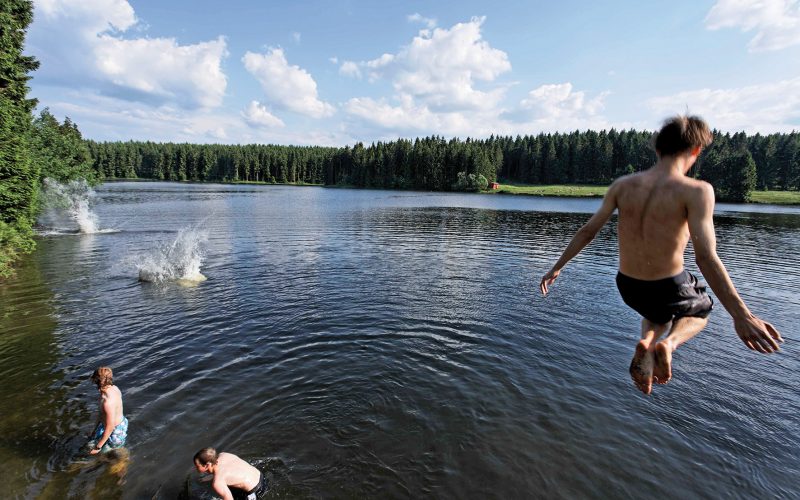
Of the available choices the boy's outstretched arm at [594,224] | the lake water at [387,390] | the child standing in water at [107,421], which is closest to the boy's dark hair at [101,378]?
the child standing in water at [107,421]

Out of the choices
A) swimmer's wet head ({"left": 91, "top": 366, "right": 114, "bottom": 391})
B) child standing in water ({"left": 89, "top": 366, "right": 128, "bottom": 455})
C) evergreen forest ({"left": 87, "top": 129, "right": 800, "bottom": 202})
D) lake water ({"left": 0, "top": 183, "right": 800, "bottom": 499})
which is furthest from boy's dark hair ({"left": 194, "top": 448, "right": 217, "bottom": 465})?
evergreen forest ({"left": 87, "top": 129, "right": 800, "bottom": 202})

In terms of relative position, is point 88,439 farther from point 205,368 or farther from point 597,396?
point 597,396

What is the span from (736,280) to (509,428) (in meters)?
24.1

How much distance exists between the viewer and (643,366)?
15.1ft

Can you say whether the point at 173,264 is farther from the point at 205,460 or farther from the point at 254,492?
the point at 254,492

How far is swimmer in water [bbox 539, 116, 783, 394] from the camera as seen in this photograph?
4.21 metres

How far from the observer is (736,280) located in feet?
81.6

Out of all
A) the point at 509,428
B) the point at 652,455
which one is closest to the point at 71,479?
the point at 509,428

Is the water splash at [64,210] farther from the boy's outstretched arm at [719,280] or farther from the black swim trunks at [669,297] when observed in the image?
the boy's outstretched arm at [719,280]

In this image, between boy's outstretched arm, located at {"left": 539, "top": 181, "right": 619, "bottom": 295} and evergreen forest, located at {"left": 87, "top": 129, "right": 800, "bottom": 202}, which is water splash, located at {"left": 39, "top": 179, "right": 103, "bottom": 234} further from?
evergreen forest, located at {"left": 87, "top": 129, "right": 800, "bottom": 202}

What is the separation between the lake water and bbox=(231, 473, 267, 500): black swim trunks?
0.82 ft

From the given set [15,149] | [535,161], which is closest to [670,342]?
[15,149]

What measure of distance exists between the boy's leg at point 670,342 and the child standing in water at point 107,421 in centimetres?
1029

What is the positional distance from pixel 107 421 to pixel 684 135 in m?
11.5
